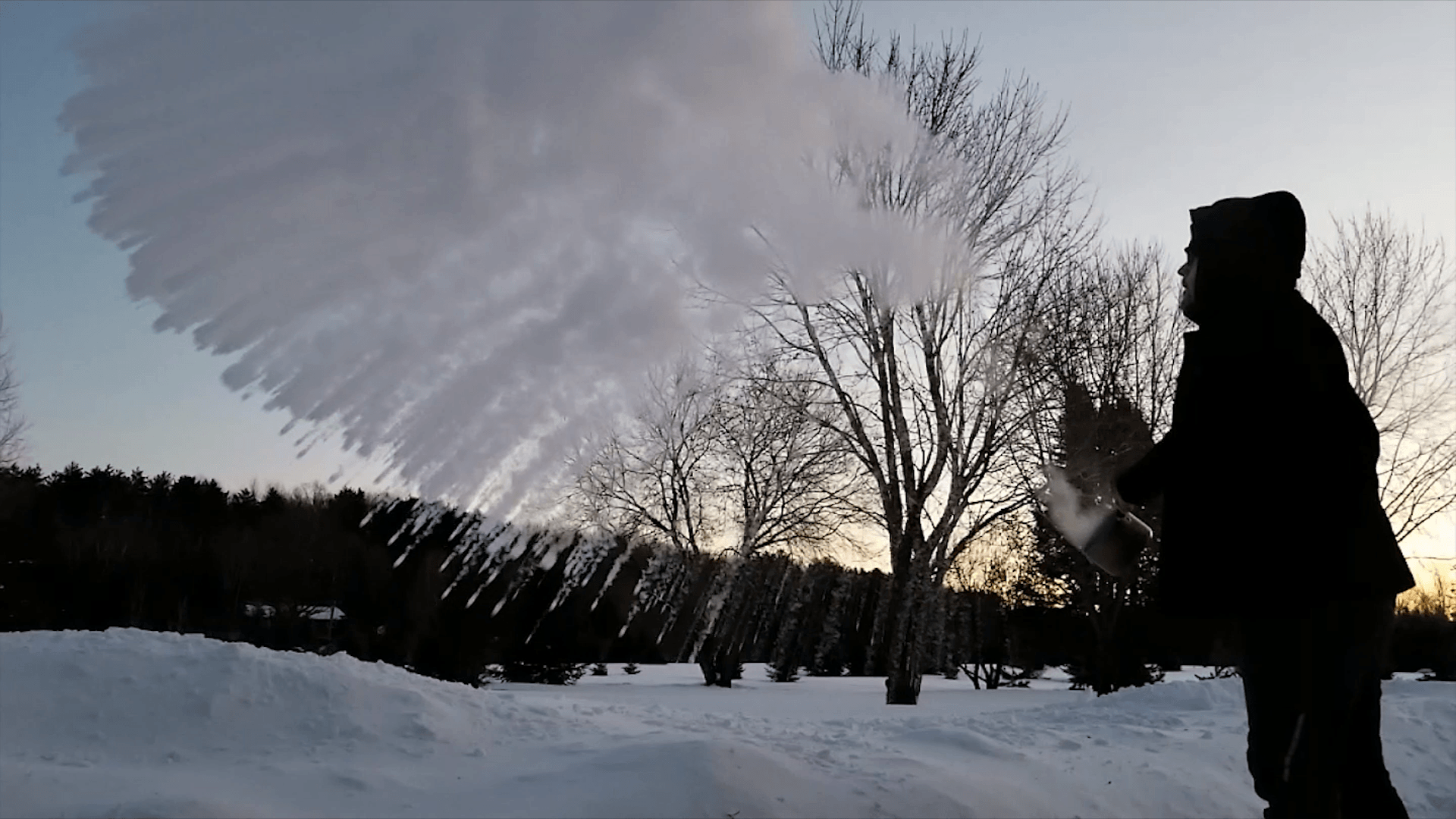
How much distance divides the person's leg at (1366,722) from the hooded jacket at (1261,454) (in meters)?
0.07

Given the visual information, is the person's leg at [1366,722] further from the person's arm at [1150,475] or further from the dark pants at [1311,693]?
the person's arm at [1150,475]

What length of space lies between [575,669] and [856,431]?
27.2 feet

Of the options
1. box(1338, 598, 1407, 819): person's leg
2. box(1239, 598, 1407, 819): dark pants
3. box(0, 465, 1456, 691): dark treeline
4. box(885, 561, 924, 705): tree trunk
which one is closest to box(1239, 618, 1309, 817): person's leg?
box(1239, 598, 1407, 819): dark pants

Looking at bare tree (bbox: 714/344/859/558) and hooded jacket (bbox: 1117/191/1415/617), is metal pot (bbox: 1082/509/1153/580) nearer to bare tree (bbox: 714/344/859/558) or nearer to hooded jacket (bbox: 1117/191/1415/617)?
hooded jacket (bbox: 1117/191/1415/617)

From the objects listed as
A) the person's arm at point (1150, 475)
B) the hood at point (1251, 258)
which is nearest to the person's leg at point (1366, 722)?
the person's arm at point (1150, 475)

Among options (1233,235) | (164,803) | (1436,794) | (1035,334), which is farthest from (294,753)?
(1035,334)

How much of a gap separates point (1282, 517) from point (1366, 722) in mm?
595

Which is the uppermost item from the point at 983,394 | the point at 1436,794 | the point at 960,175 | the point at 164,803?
the point at 960,175

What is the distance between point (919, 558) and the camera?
14039 millimetres

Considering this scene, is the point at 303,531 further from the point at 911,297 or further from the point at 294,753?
the point at 294,753

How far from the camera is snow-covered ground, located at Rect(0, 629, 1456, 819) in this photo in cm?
362

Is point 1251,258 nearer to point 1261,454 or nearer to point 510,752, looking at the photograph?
point 1261,454

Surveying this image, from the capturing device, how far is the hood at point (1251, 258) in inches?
93.4

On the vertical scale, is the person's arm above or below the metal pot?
above
